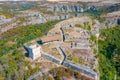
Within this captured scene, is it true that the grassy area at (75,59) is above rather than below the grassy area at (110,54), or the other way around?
above

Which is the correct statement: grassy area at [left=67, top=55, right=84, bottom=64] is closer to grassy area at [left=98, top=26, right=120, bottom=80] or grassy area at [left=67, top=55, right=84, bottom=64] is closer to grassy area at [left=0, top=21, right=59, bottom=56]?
grassy area at [left=98, top=26, right=120, bottom=80]

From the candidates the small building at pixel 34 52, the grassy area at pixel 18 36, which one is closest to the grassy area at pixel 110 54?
the small building at pixel 34 52

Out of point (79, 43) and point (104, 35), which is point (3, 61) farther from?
point (104, 35)

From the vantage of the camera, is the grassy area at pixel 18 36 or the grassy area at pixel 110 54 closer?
the grassy area at pixel 110 54

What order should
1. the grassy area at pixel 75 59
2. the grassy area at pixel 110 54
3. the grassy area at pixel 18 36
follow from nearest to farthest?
the grassy area at pixel 75 59 → the grassy area at pixel 110 54 → the grassy area at pixel 18 36

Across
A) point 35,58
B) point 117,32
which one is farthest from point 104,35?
point 35,58

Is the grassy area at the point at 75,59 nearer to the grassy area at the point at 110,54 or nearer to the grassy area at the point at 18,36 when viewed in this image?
the grassy area at the point at 110,54

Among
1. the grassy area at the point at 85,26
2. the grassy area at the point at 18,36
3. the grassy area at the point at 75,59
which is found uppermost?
the grassy area at the point at 75,59

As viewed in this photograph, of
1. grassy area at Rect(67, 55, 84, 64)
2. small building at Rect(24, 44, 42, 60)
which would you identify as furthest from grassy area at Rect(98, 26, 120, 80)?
small building at Rect(24, 44, 42, 60)
